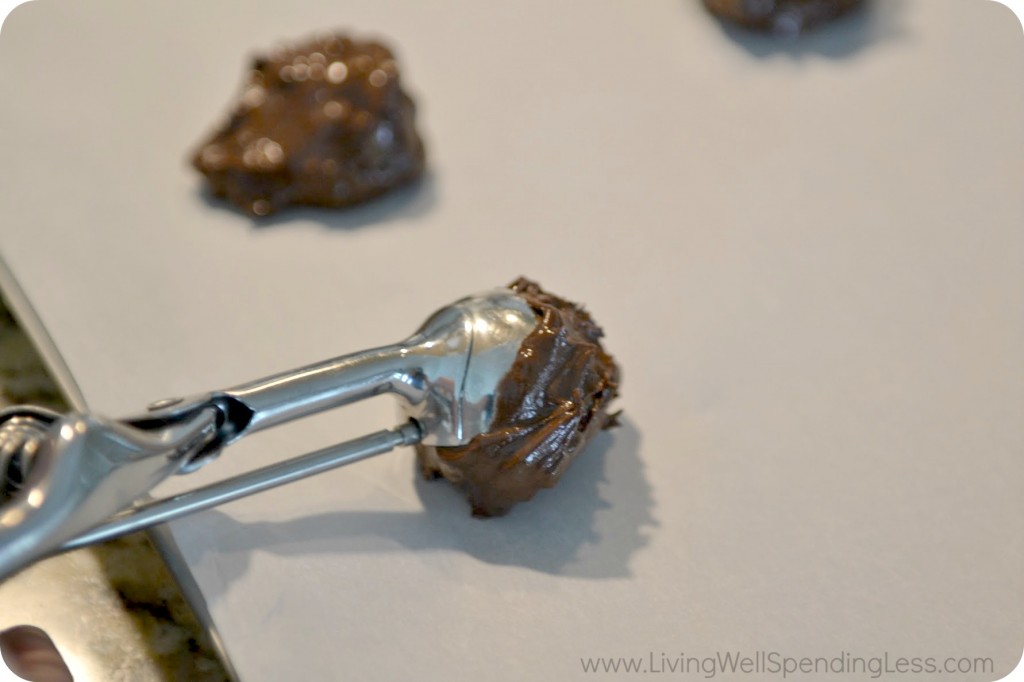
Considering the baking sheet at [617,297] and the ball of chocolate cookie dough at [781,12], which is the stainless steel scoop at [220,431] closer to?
the baking sheet at [617,297]

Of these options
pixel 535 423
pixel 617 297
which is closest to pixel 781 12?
pixel 617 297

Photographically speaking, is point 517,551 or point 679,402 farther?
point 679,402

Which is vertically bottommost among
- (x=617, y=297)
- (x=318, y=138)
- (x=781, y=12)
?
(x=617, y=297)

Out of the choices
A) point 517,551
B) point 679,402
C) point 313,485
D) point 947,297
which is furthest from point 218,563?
point 947,297

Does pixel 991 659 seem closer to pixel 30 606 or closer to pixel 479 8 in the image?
pixel 30 606

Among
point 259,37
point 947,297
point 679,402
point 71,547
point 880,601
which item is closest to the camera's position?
point 71,547

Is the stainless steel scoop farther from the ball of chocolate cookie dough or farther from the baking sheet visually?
the ball of chocolate cookie dough

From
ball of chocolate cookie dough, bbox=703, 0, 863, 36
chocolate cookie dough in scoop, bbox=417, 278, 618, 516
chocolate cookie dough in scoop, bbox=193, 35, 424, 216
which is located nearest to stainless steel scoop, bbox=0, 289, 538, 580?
chocolate cookie dough in scoop, bbox=417, 278, 618, 516

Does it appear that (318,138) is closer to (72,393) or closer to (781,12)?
(72,393)
